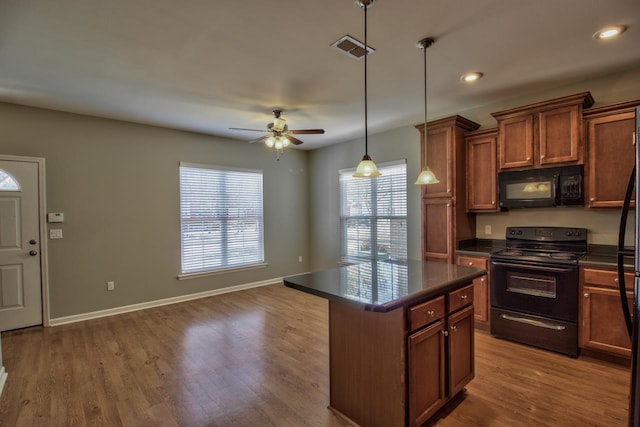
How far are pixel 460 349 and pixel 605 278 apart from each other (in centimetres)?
162

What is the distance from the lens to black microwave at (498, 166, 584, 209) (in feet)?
10.4

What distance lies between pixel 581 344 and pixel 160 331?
4.39 meters

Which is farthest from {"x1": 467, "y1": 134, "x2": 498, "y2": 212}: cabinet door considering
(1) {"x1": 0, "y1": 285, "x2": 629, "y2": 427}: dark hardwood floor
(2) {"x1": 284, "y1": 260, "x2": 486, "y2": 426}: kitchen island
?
(2) {"x1": 284, "y1": 260, "x2": 486, "y2": 426}: kitchen island

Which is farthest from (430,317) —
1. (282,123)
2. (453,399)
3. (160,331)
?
(160,331)

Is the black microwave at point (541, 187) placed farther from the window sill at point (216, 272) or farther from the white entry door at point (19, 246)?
the white entry door at point (19, 246)

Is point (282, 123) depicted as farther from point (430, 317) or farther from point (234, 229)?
point (430, 317)

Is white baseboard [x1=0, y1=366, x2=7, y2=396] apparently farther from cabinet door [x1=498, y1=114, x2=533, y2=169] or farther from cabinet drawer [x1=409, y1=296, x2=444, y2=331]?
cabinet door [x1=498, y1=114, x2=533, y2=169]

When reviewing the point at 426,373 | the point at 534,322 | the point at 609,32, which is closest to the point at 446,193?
the point at 534,322

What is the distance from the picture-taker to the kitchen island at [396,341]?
5.89ft

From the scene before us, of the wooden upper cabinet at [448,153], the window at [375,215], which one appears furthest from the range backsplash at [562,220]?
the window at [375,215]

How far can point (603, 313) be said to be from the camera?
2.78m

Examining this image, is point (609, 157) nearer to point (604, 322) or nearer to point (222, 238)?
point (604, 322)

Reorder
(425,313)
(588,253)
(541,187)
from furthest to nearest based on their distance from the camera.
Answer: (541,187) → (588,253) → (425,313)

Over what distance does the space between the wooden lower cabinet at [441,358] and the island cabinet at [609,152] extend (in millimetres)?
1845
